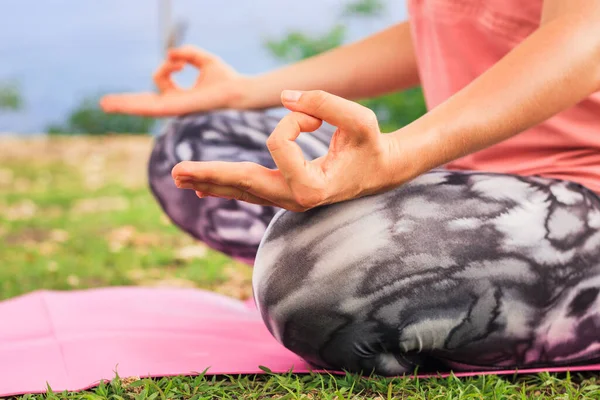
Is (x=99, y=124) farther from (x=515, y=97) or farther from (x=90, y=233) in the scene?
(x=515, y=97)

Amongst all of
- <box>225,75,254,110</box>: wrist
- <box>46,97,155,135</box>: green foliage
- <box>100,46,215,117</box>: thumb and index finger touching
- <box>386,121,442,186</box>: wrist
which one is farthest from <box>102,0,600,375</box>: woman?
<box>46,97,155,135</box>: green foliage

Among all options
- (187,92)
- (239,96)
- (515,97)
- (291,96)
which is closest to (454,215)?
(515,97)

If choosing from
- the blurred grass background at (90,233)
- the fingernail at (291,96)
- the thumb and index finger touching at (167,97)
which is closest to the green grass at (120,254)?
the blurred grass background at (90,233)

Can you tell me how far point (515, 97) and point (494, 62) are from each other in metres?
0.35

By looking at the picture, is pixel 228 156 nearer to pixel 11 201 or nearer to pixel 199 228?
pixel 199 228

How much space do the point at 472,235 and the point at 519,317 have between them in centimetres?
15

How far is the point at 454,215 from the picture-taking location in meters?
1.17

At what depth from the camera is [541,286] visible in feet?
3.84

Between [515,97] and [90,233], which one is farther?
[90,233]

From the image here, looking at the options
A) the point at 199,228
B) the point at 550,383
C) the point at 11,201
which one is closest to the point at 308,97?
the point at 550,383

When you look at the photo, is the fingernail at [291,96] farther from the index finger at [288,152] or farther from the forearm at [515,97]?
the forearm at [515,97]

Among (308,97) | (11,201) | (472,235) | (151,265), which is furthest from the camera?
(11,201)

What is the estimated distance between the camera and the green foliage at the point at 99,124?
6.62 metres

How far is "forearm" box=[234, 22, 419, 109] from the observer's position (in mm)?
1772
